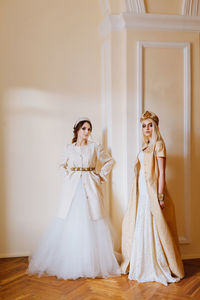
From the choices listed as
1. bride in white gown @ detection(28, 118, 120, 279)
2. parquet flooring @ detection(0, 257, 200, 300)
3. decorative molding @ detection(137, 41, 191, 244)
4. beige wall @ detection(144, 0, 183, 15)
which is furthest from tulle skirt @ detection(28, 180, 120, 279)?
beige wall @ detection(144, 0, 183, 15)

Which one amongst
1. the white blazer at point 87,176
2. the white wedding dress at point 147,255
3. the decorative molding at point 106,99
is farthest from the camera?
the decorative molding at point 106,99

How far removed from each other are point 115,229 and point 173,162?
1.06 metres

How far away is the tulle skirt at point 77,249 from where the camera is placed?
12.3 feet

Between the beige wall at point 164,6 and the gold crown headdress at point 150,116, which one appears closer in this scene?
the gold crown headdress at point 150,116

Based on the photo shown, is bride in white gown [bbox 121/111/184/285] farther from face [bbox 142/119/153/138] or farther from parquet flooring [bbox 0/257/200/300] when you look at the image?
parquet flooring [bbox 0/257/200/300]

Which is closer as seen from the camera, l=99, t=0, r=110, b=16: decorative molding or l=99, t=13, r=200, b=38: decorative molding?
l=99, t=13, r=200, b=38: decorative molding

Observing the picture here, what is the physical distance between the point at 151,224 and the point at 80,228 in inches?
29.5

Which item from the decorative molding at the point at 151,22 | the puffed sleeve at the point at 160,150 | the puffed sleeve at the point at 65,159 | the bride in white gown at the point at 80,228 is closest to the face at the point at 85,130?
the bride in white gown at the point at 80,228

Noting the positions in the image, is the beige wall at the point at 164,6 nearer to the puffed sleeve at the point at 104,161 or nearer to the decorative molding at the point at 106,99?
the decorative molding at the point at 106,99

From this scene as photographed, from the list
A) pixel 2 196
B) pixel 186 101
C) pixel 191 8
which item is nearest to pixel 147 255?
pixel 186 101

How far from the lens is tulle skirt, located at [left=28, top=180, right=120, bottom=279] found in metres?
3.74

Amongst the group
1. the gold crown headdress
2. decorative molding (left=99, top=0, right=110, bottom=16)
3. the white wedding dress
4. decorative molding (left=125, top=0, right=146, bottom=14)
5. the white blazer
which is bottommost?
the white wedding dress

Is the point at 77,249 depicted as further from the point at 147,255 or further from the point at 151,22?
the point at 151,22

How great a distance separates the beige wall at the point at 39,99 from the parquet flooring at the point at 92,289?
2.98ft
